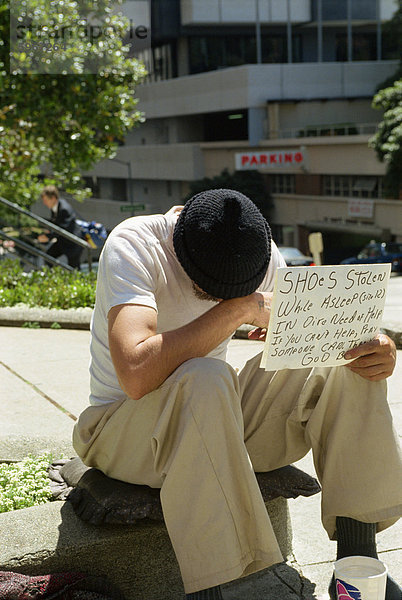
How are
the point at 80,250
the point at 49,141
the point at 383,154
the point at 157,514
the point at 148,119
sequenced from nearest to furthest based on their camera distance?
the point at 157,514 → the point at 80,250 → the point at 49,141 → the point at 383,154 → the point at 148,119

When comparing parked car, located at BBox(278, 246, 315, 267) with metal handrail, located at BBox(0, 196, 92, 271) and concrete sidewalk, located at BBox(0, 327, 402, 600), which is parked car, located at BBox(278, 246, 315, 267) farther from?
concrete sidewalk, located at BBox(0, 327, 402, 600)

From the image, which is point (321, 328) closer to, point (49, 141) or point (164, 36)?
point (49, 141)

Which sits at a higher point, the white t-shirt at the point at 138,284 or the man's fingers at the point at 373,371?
the white t-shirt at the point at 138,284

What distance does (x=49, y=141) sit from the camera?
627 inches

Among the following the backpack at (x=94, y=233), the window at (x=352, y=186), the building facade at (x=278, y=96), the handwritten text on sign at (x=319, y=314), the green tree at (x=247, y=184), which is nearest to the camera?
the handwritten text on sign at (x=319, y=314)

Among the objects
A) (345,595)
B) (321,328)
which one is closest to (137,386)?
(321,328)

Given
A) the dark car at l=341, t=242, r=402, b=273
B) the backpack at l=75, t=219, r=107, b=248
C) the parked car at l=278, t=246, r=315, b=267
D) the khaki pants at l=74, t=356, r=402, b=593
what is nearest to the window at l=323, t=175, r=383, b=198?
the dark car at l=341, t=242, r=402, b=273

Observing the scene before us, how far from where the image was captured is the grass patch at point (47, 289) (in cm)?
830

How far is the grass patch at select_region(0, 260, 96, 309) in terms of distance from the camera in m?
8.30

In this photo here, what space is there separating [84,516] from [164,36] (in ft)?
176

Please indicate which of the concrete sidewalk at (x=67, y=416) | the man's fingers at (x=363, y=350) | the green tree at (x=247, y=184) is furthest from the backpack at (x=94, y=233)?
the green tree at (x=247, y=184)

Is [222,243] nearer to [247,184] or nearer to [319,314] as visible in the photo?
[319,314]

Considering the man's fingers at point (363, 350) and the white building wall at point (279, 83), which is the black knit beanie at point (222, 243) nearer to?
the man's fingers at point (363, 350)

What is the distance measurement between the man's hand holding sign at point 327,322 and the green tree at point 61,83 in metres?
12.1
